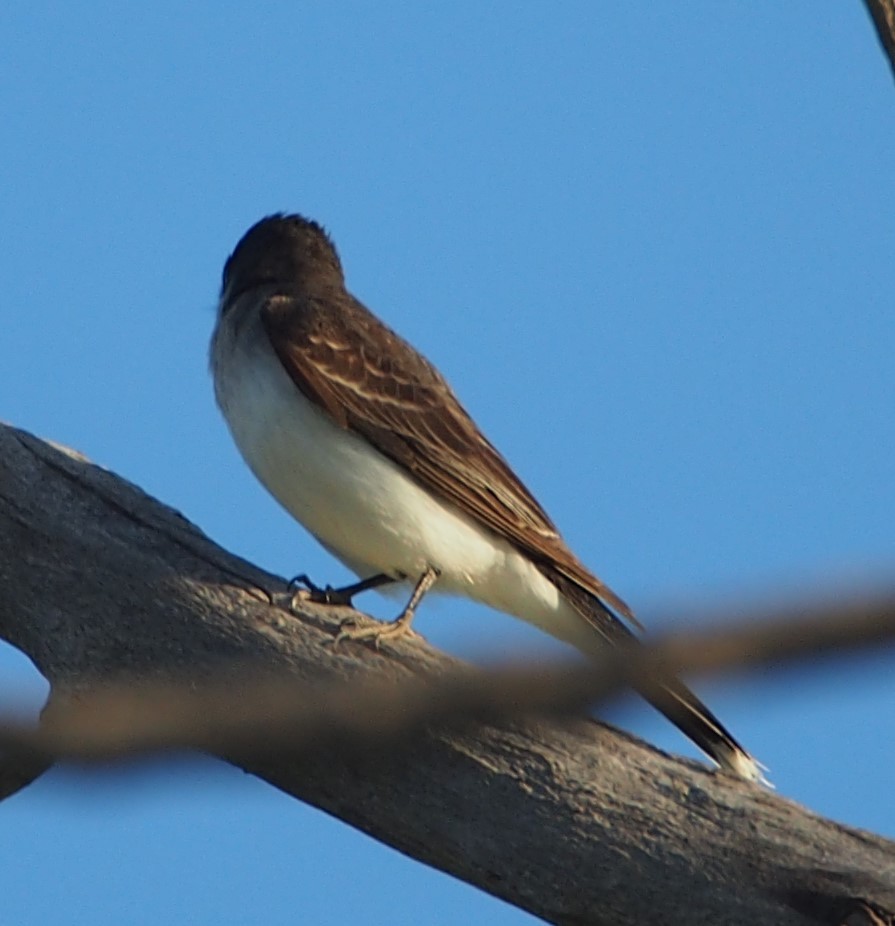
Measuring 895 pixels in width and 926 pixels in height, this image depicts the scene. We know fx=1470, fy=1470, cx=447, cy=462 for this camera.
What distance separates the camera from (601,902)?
5.53 metres

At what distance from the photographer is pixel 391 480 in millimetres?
7887

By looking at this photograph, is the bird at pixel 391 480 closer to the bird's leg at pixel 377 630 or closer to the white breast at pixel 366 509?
the white breast at pixel 366 509

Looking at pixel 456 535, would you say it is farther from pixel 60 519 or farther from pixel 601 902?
pixel 601 902

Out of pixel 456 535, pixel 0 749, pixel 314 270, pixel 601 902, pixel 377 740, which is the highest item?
pixel 314 270

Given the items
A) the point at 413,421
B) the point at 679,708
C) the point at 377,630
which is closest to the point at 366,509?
the point at 413,421

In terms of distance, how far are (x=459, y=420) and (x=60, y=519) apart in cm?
272

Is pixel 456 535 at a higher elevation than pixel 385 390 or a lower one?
lower

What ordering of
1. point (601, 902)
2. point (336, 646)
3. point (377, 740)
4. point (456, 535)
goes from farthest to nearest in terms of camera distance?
point (456, 535)
point (336, 646)
point (601, 902)
point (377, 740)

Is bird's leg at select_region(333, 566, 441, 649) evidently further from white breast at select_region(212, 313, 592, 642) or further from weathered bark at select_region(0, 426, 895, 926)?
white breast at select_region(212, 313, 592, 642)

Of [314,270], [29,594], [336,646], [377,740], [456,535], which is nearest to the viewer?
[377,740]

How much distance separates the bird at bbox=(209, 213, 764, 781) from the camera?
775 centimetres

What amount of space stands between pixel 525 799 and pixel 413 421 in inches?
122

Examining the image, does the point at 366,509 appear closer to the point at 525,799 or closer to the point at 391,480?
the point at 391,480

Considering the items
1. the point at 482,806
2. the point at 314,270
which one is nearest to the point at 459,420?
the point at 314,270
